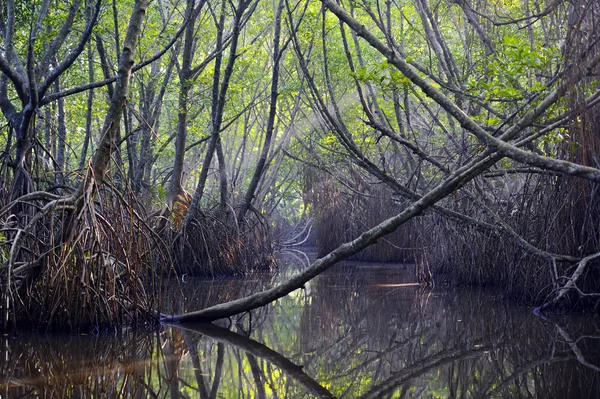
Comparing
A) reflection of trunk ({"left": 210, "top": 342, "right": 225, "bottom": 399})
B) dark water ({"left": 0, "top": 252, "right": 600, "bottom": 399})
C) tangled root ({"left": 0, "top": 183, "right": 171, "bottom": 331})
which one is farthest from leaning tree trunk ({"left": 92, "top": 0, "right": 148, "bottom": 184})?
reflection of trunk ({"left": 210, "top": 342, "right": 225, "bottom": 399})

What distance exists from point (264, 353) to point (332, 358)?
16.9 inches

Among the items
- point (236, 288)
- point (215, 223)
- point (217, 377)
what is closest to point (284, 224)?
point (215, 223)

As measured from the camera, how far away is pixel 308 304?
660 cm

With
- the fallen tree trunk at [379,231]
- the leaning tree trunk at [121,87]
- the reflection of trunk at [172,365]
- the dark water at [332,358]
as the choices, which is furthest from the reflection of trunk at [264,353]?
the leaning tree trunk at [121,87]

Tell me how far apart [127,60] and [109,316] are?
70.2 inches

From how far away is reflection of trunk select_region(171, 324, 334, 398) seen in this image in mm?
3180

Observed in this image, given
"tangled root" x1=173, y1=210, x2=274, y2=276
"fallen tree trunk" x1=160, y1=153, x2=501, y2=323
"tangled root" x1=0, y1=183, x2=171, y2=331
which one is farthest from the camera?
"tangled root" x1=173, y1=210, x2=274, y2=276

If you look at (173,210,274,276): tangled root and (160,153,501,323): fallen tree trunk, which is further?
(173,210,274,276): tangled root

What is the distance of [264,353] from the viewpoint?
4031 millimetres

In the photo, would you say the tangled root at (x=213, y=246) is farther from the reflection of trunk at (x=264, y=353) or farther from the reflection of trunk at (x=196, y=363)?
the reflection of trunk at (x=196, y=363)

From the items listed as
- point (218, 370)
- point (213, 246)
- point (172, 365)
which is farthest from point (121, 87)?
point (213, 246)

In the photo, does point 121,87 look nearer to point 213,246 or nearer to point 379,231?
point 379,231

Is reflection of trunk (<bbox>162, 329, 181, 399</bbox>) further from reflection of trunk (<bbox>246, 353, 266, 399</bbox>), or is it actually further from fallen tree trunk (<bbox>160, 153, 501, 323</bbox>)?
fallen tree trunk (<bbox>160, 153, 501, 323</bbox>)

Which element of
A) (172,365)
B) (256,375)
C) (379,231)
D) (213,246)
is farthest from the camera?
(213,246)
